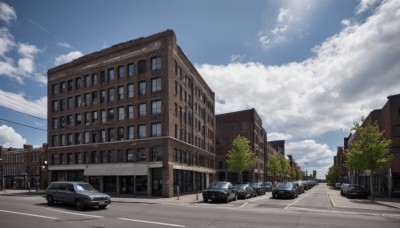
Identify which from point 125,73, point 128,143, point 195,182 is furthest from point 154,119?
point 195,182

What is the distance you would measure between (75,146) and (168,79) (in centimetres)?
1672

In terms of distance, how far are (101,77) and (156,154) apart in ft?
43.9

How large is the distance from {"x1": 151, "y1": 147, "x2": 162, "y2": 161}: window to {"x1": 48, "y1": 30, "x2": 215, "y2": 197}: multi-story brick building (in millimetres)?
65

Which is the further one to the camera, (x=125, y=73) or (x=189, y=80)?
(x=189, y=80)

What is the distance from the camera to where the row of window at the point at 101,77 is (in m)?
39.3

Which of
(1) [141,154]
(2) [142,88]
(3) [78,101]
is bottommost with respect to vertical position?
(1) [141,154]

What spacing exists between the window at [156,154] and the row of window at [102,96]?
257 inches

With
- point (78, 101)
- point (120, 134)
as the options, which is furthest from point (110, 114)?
point (78, 101)

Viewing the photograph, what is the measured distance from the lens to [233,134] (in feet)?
237

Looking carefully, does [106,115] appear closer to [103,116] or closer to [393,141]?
[103,116]

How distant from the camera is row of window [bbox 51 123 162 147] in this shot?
38.5 metres

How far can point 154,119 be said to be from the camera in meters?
38.2

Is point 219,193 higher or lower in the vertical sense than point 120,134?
lower

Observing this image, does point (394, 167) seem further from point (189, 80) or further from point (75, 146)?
point (75, 146)
